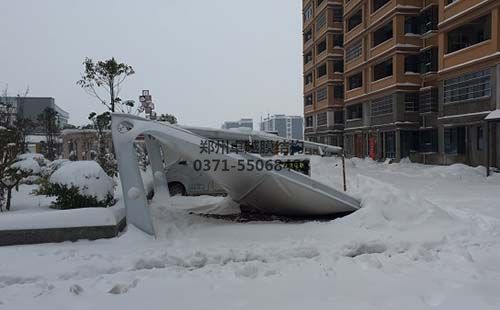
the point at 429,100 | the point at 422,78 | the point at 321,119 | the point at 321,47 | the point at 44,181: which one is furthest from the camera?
the point at 321,119

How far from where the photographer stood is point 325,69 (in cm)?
4559

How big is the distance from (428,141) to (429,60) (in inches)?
Result: 214

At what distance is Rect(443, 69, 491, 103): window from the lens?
20.4 m

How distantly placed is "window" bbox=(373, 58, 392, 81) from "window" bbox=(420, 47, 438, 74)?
270 centimetres

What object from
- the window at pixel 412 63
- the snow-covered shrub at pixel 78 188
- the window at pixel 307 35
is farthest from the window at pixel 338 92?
the snow-covered shrub at pixel 78 188

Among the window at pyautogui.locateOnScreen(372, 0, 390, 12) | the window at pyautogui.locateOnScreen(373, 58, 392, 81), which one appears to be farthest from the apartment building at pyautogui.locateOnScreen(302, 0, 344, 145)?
the window at pyautogui.locateOnScreen(373, 58, 392, 81)

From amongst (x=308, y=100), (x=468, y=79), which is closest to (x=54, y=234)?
(x=468, y=79)

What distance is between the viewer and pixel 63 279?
16.0 feet

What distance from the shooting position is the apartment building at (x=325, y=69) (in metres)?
43.5

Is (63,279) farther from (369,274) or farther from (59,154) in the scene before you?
(59,154)

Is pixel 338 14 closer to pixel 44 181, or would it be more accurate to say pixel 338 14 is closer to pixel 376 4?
pixel 376 4

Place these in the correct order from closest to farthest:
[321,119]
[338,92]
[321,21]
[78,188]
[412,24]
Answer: [78,188]
[412,24]
[338,92]
[321,21]
[321,119]

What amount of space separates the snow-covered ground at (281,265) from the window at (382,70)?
86.2 ft

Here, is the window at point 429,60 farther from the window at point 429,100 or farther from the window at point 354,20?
the window at point 354,20
